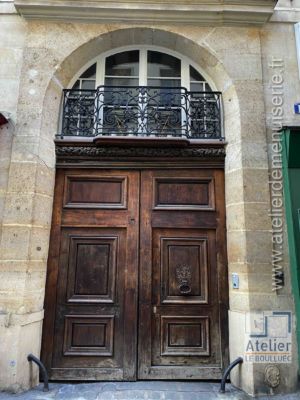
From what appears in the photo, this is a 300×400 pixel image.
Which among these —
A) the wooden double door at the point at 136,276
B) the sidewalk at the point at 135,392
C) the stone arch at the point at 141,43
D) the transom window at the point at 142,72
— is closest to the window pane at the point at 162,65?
the transom window at the point at 142,72

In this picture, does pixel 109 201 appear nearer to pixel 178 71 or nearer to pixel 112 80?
pixel 112 80

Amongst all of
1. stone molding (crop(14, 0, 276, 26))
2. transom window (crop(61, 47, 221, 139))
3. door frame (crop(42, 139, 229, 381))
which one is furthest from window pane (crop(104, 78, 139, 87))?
door frame (crop(42, 139, 229, 381))

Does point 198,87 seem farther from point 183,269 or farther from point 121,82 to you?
point 183,269

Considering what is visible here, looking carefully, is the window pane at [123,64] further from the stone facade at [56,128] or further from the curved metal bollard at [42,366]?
the curved metal bollard at [42,366]

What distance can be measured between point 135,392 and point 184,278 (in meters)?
1.44

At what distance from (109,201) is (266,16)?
138 inches

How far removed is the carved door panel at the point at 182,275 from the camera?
389 centimetres

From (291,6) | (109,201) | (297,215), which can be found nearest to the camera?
(297,215)

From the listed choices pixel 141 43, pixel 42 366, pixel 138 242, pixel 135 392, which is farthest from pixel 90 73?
pixel 135 392

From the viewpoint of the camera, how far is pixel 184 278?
13.4ft

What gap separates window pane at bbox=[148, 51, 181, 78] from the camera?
4.69 meters

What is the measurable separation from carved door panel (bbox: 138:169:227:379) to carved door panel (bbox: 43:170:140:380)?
18 centimetres

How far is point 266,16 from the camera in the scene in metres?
4.41

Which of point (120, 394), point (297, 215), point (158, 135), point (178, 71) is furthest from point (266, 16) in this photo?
point (120, 394)
